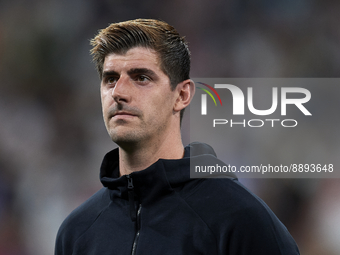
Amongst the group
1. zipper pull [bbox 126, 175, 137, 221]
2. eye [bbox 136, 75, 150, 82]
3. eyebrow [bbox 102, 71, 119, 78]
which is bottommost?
zipper pull [bbox 126, 175, 137, 221]

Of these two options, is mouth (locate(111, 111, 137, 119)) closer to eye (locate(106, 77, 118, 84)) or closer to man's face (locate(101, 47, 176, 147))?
man's face (locate(101, 47, 176, 147))

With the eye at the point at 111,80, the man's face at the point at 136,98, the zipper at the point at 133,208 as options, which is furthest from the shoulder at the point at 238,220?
the eye at the point at 111,80

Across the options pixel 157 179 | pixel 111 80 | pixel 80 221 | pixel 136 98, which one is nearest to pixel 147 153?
pixel 157 179

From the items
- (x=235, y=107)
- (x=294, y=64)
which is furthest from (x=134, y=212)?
(x=294, y=64)

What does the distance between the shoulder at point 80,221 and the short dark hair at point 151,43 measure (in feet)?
1.95

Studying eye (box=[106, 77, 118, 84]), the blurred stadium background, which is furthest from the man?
the blurred stadium background

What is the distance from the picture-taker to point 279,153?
377 cm

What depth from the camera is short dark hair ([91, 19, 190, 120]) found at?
1.74 metres

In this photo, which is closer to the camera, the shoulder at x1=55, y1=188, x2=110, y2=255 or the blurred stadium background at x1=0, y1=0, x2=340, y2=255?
the shoulder at x1=55, y1=188, x2=110, y2=255

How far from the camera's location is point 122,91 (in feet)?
5.44

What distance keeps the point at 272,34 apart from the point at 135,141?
2.79 m

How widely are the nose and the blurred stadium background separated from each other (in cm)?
220

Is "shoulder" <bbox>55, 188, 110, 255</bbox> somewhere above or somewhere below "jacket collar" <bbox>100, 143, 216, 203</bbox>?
below

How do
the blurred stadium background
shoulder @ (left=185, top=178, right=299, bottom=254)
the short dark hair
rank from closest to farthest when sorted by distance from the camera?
1. shoulder @ (left=185, top=178, right=299, bottom=254)
2. the short dark hair
3. the blurred stadium background
